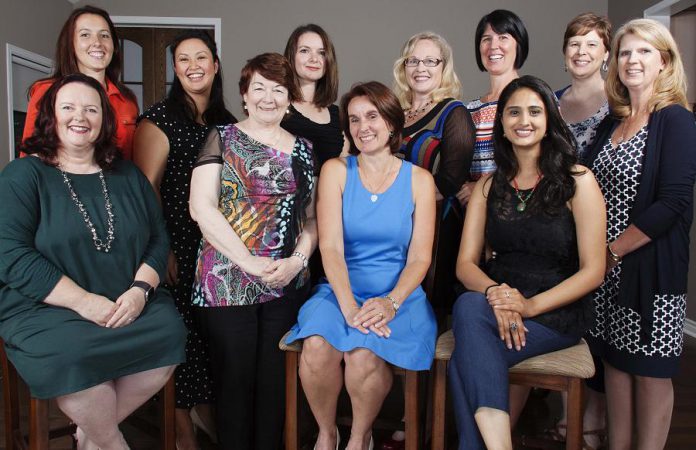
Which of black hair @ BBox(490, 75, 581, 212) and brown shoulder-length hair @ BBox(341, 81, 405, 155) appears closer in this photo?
black hair @ BBox(490, 75, 581, 212)

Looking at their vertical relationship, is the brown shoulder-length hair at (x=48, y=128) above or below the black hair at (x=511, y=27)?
below

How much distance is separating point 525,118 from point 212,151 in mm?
1063

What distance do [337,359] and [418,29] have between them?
4.50 m

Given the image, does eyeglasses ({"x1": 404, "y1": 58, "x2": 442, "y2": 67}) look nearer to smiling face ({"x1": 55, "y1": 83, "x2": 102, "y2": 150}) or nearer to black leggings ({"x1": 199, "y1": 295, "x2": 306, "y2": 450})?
black leggings ({"x1": 199, "y1": 295, "x2": 306, "y2": 450})

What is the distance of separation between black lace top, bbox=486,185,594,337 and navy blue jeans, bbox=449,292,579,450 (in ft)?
0.30

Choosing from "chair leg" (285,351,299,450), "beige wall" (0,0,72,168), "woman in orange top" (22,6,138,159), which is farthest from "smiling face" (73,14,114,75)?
"beige wall" (0,0,72,168)

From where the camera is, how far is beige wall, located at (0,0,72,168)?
4.57 m

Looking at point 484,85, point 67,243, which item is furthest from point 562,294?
point 484,85

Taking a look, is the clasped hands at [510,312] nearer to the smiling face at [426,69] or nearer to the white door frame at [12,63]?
the smiling face at [426,69]

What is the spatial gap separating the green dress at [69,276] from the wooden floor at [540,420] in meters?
0.81

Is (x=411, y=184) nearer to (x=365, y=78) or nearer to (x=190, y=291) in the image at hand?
(x=190, y=291)

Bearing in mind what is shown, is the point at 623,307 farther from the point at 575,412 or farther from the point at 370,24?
the point at 370,24

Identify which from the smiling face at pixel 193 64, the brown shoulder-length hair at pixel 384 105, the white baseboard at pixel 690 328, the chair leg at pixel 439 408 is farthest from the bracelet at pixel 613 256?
the white baseboard at pixel 690 328

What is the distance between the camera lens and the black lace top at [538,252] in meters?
2.01
